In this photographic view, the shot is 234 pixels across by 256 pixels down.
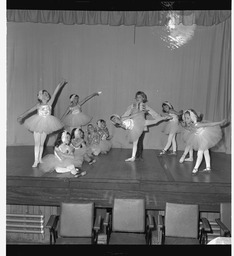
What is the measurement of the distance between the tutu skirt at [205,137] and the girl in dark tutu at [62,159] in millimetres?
1834

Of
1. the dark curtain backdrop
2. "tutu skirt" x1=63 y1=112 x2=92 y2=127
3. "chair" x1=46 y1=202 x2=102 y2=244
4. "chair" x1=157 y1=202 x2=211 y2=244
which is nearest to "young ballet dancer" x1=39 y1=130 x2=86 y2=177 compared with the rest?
"chair" x1=46 y1=202 x2=102 y2=244

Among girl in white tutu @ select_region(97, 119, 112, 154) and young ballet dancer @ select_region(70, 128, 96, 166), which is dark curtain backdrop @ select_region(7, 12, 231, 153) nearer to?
girl in white tutu @ select_region(97, 119, 112, 154)

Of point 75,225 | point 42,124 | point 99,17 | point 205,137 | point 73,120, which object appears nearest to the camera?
point 75,225

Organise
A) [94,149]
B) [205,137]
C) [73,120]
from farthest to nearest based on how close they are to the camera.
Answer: [73,120], [94,149], [205,137]

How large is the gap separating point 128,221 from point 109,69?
505 cm

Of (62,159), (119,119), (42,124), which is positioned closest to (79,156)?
(62,159)

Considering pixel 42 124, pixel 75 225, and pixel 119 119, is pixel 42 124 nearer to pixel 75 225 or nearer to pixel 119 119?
pixel 119 119

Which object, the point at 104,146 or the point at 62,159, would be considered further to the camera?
the point at 104,146

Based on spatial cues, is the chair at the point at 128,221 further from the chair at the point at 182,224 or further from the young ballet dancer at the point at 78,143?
the young ballet dancer at the point at 78,143

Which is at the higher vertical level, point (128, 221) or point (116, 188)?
point (116, 188)

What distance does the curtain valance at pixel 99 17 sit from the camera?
7491 mm

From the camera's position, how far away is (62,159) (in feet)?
17.0

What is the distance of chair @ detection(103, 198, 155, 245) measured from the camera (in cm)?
377

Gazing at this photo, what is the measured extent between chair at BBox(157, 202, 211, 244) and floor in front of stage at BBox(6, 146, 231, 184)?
874mm
